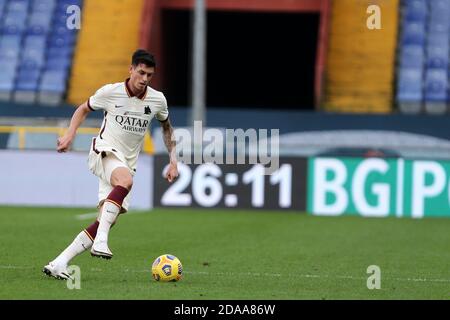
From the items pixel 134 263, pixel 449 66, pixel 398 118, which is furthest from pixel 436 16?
pixel 134 263

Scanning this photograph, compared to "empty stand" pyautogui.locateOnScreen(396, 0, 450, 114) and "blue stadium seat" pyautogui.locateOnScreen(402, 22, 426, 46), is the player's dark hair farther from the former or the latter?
"blue stadium seat" pyautogui.locateOnScreen(402, 22, 426, 46)

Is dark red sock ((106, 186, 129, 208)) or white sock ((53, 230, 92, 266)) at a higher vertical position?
dark red sock ((106, 186, 129, 208))

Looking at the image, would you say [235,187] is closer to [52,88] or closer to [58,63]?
[52,88]

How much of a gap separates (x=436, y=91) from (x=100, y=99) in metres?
17.0

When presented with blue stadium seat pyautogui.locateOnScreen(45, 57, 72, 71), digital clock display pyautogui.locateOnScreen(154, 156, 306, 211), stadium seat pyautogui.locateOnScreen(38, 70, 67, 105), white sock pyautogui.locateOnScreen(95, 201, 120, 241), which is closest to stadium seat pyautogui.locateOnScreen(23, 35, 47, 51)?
blue stadium seat pyautogui.locateOnScreen(45, 57, 72, 71)

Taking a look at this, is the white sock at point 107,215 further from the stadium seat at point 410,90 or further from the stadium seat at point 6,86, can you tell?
the stadium seat at point 6,86

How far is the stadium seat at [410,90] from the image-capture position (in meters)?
25.6

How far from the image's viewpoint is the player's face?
32.0 ft

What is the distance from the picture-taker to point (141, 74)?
9805 millimetres

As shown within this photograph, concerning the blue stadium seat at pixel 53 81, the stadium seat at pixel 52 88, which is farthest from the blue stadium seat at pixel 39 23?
the stadium seat at pixel 52 88

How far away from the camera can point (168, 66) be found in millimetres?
28750

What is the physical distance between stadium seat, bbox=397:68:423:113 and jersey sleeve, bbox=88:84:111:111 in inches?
644
